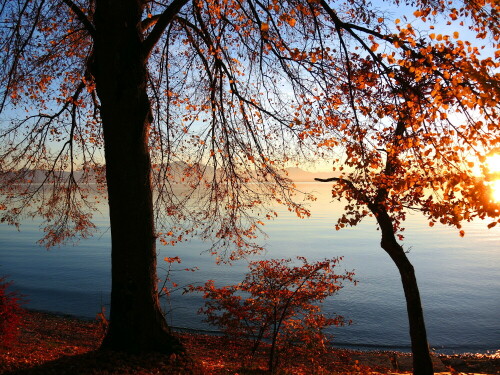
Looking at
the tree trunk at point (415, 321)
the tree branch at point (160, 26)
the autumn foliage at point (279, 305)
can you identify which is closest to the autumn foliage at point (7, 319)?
the autumn foliage at point (279, 305)

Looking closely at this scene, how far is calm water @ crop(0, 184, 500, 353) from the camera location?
1773 centimetres

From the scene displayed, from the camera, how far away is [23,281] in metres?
24.2

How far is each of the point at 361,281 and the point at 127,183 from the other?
22716 mm

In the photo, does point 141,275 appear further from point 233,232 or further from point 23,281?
point 23,281

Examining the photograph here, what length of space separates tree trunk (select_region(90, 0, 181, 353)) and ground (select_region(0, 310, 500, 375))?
394 mm

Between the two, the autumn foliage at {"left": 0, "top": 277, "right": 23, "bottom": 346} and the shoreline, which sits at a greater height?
the autumn foliage at {"left": 0, "top": 277, "right": 23, "bottom": 346}

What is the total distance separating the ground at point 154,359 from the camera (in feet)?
17.3

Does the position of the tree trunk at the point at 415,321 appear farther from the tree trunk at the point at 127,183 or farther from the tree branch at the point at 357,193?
the tree trunk at the point at 127,183

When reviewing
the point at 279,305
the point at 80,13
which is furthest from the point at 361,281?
the point at 80,13

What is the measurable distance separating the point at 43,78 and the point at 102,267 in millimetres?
20901

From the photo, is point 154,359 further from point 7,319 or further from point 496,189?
point 496,189

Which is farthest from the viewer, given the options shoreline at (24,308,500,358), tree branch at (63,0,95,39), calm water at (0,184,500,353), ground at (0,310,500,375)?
calm water at (0,184,500,353)

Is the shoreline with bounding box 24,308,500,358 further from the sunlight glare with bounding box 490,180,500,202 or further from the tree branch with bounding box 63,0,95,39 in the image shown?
the tree branch with bounding box 63,0,95,39

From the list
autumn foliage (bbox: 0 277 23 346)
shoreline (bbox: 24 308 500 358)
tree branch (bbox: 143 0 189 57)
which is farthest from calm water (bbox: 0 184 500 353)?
tree branch (bbox: 143 0 189 57)
